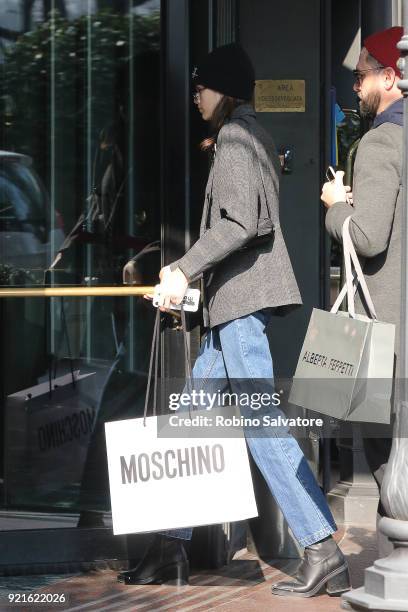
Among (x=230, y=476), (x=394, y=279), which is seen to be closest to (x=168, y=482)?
(x=230, y=476)

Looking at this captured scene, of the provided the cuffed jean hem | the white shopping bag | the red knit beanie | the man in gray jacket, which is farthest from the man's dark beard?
the cuffed jean hem

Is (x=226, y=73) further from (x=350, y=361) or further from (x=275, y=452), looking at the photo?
(x=275, y=452)

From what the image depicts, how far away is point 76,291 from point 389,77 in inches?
71.4

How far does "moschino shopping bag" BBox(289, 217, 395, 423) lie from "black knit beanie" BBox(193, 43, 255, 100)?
82 centimetres

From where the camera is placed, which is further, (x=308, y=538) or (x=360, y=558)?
(x=360, y=558)

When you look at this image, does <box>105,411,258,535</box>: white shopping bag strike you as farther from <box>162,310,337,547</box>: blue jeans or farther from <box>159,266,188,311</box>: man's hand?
<box>159,266,188,311</box>: man's hand

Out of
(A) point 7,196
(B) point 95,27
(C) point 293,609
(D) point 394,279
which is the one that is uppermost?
(B) point 95,27

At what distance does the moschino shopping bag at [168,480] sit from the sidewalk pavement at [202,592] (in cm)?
45

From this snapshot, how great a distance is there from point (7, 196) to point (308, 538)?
6.60 feet

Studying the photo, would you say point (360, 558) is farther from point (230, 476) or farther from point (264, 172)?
point (264, 172)

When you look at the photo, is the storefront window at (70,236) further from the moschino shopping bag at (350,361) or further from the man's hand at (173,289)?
the moschino shopping bag at (350,361)

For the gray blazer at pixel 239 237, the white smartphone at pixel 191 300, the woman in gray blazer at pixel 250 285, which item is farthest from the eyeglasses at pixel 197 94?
the white smartphone at pixel 191 300

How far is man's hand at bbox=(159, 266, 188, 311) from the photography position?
4328 mm

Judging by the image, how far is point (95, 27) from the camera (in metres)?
5.34
